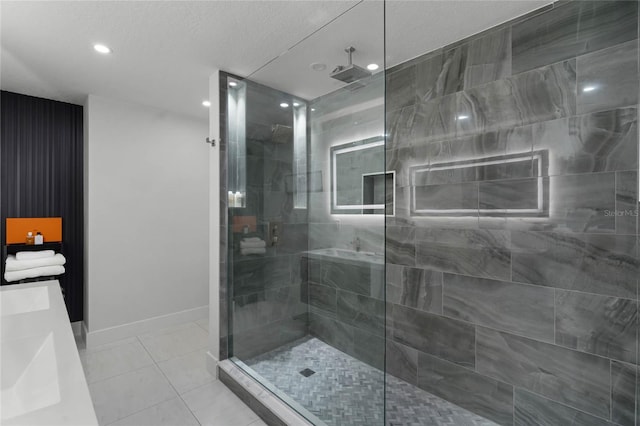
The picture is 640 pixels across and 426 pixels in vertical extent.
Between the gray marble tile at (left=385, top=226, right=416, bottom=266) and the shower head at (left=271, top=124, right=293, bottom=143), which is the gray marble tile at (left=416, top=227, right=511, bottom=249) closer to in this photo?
the gray marble tile at (left=385, top=226, right=416, bottom=266)

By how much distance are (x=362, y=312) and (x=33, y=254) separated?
3016 mm

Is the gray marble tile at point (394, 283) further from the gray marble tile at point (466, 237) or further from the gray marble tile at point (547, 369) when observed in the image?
the gray marble tile at point (547, 369)

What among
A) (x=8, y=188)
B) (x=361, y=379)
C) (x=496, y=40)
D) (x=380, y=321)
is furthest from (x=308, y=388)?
(x=8, y=188)

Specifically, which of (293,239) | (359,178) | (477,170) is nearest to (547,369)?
(477,170)

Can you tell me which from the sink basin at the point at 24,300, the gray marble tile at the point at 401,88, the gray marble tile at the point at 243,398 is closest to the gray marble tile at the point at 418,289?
the gray marble tile at the point at 243,398

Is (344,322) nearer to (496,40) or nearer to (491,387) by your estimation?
(491,387)

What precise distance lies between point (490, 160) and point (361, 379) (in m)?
1.51

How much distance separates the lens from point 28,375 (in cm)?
92

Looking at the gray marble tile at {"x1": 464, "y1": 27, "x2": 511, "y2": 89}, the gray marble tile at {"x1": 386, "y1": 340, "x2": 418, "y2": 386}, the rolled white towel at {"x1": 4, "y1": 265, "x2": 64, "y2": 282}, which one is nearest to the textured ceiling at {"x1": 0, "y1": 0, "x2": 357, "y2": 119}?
the gray marble tile at {"x1": 464, "y1": 27, "x2": 511, "y2": 89}

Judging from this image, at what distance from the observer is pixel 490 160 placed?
6.49 ft

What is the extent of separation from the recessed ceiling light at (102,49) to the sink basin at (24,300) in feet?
5.28

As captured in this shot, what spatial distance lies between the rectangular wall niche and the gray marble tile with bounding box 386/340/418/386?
1026mm

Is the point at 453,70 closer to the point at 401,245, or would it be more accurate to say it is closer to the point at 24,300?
the point at 401,245

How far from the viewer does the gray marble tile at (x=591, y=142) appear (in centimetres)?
152
